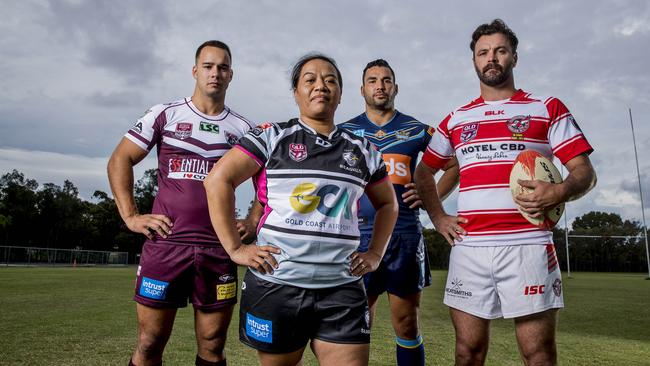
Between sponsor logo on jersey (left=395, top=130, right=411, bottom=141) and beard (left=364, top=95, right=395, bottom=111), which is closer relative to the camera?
sponsor logo on jersey (left=395, top=130, right=411, bottom=141)

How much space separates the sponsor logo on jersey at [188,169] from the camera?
403cm

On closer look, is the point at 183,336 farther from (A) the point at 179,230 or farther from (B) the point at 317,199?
(B) the point at 317,199

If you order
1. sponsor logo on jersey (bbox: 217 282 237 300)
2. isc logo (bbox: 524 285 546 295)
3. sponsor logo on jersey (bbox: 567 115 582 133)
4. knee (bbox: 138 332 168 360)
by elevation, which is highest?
sponsor logo on jersey (bbox: 567 115 582 133)

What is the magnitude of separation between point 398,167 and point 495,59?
1438mm

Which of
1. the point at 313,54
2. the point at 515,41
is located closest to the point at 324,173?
the point at 313,54

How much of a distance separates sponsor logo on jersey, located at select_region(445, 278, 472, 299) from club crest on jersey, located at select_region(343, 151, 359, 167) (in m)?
1.33

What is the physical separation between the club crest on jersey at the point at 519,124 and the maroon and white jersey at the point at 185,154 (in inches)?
85.9

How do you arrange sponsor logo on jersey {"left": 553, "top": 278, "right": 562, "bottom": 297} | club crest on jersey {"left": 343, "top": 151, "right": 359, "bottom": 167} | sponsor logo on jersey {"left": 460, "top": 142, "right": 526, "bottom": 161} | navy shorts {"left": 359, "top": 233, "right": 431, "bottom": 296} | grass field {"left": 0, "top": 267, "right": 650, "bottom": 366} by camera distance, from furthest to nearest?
1. grass field {"left": 0, "top": 267, "right": 650, "bottom": 366}
2. navy shorts {"left": 359, "top": 233, "right": 431, "bottom": 296}
3. sponsor logo on jersey {"left": 460, "top": 142, "right": 526, "bottom": 161}
4. sponsor logo on jersey {"left": 553, "top": 278, "right": 562, "bottom": 297}
5. club crest on jersey {"left": 343, "top": 151, "right": 359, "bottom": 167}

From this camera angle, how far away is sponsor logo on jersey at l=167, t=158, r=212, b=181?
4.03m

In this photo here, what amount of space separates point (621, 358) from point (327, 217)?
6453 millimetres

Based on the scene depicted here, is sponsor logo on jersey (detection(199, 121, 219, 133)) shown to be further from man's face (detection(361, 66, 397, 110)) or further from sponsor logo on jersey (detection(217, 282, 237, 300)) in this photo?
man's face (detection(361, 66, 397, 110))

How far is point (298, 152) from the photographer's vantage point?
9.47 feet

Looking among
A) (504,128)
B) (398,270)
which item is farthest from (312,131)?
(398,270)

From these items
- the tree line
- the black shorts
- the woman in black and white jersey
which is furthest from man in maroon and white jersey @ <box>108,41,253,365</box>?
the tree line
